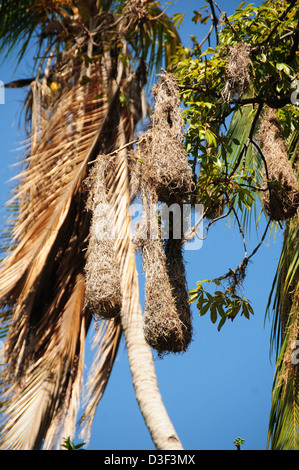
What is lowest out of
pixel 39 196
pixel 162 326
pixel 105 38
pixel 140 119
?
pixel 162 326

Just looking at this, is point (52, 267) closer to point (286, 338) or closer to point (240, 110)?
point (286, 338)

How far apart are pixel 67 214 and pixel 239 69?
2571 mm

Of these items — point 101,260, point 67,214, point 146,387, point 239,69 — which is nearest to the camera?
point 239,69

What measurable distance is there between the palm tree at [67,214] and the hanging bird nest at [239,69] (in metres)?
1.54

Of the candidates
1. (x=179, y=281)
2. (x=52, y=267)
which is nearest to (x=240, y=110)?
(x=179, y=281)

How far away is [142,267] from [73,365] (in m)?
2.41

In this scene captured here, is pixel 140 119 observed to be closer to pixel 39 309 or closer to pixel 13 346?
pixel 39 309

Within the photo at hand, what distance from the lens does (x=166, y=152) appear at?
10.2ft

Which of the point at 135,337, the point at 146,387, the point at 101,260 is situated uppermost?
the point at 135,337

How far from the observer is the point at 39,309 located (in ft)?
18.2

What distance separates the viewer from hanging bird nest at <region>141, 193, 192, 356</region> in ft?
9.98

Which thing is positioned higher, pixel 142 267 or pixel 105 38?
pixel 105 38

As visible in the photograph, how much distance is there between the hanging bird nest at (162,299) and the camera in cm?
304

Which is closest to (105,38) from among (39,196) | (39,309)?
(39,196)
